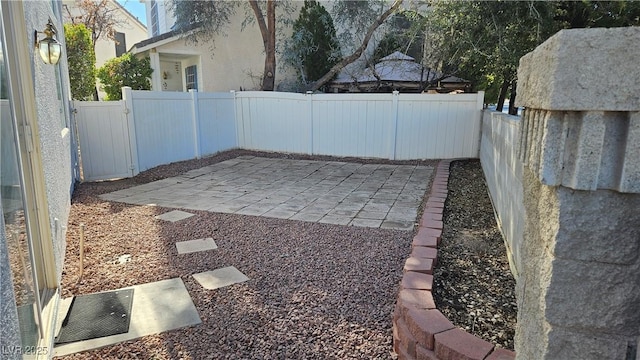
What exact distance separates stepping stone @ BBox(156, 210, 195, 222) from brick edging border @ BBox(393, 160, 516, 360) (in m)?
3.09

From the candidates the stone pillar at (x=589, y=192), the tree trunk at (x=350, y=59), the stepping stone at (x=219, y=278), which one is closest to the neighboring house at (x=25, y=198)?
the stepping stone at (x=219, y=278)

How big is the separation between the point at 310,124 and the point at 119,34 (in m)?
17.4

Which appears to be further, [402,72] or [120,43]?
[120,43]

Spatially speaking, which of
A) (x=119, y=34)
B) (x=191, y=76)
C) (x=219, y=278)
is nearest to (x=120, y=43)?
(x=119, y=34)

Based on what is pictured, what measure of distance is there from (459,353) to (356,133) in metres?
7.81

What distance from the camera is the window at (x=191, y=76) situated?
46.0 feet

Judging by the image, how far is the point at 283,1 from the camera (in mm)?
12898

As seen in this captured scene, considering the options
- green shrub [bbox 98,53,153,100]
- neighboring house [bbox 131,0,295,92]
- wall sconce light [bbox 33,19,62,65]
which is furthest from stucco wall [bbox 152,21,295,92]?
wall sconce light [bbox 33,19,62,65]

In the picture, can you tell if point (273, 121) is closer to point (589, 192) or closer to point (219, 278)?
point (219, 278)

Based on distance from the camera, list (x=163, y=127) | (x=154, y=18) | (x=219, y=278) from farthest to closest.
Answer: (x=154, y=18) → (x=163, y=127) → (x=219, y=278)

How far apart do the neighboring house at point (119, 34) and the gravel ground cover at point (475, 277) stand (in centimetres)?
1963

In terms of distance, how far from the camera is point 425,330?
7.02ft

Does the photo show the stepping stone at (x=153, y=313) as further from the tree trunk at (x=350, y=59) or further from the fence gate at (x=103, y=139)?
the tree trunk at (x=350, y=59)

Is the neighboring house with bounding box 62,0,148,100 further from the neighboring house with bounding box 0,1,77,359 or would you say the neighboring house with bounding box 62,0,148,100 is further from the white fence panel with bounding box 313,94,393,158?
the neighboring house with bounding box 0,1,77,359
